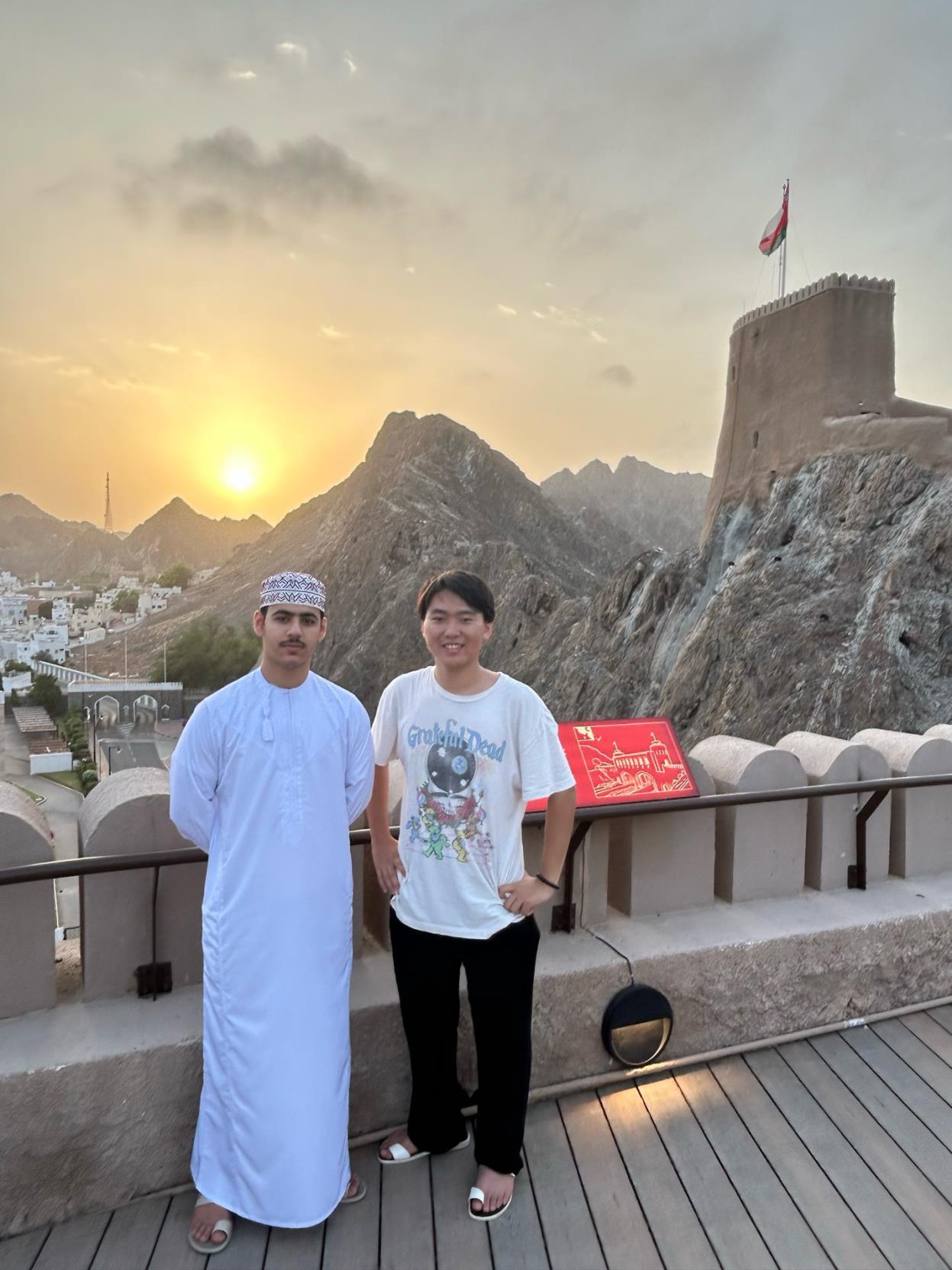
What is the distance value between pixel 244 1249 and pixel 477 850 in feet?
2.86

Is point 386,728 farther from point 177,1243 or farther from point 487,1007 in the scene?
point 177,1243

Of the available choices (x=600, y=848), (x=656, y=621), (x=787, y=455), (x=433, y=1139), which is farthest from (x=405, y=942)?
(x=656, y=621)

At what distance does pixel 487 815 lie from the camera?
63.5 inches

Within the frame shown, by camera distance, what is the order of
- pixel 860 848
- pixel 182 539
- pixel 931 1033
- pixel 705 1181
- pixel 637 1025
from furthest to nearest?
pixel 182 539 → pixel 860 848 → pixel 931 1033 → pixel 637 1025 → pixel 705 1181

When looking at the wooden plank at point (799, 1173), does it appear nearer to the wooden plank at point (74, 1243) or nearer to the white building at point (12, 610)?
the wooden plank at point (74, 1243)

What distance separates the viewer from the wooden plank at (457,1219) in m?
1.50

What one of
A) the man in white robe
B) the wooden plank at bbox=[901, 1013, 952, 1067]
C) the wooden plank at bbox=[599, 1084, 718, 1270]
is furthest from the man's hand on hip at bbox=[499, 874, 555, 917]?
the wooden plank at bbox=[901, 1013, 952, 1067]

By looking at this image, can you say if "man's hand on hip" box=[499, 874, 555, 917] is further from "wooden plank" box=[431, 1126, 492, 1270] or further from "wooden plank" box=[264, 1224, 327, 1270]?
"wooden plank" box=[264, 1224, 327, 1270]

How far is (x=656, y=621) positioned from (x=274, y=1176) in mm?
28700

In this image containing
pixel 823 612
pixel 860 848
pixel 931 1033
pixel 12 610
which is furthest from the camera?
pixel 12 610

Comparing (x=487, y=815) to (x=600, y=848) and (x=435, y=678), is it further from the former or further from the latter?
(x=600, y=848)

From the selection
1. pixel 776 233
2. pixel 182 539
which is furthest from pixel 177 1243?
pixel 182 539

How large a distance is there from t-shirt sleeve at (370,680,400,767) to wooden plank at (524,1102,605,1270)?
3.17ft

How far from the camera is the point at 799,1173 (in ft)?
5.71
